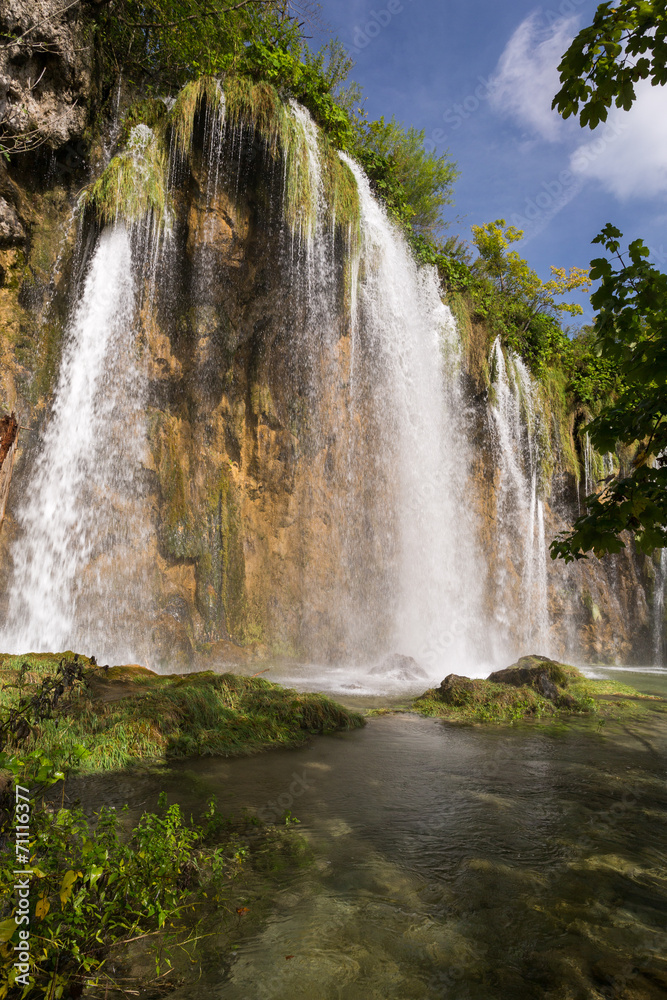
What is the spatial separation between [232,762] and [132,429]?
8.20 m

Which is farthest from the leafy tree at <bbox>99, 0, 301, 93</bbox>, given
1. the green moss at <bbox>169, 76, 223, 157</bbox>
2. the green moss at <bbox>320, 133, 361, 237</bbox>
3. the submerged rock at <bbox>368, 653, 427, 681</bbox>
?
the submerged rock at <bbox>368, 653, 427, 681</bbox>

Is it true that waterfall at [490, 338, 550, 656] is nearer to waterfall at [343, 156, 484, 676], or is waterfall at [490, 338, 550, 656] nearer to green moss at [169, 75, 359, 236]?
waterfall at [343, 156, 484, 676]

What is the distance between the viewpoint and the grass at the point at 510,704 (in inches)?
267

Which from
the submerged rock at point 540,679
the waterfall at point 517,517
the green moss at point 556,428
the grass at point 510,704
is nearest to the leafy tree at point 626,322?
the grass at point 510,704

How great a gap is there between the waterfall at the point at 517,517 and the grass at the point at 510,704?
8.50 meters

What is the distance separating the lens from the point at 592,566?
18.8 m

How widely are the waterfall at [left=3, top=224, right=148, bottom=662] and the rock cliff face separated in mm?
189

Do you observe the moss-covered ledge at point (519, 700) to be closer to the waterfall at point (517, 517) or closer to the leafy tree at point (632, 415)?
the leafy tree at point (632, 415)

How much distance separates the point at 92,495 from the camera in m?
10.7

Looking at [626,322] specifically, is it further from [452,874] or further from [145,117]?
[145,117]

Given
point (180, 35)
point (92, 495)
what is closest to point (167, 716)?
point (92, 495)

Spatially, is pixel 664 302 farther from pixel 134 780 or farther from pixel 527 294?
pixel 527 294

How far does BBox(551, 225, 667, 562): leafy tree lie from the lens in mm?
2213

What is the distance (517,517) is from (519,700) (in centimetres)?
1062
